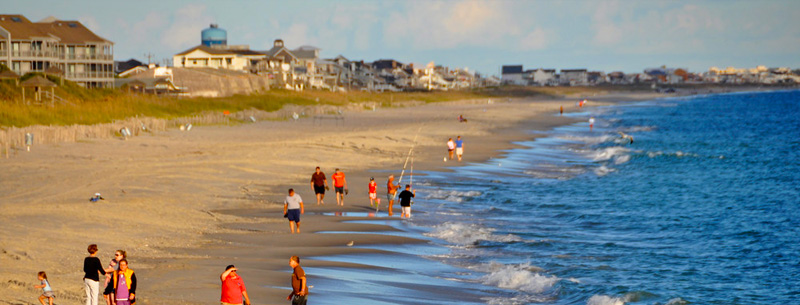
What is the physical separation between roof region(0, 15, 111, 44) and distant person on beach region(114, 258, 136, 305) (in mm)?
67233

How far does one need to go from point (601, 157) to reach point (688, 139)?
23032mm

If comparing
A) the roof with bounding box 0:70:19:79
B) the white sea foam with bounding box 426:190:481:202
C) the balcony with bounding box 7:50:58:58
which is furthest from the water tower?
the white sea foam with bounding box 426:190:481:202

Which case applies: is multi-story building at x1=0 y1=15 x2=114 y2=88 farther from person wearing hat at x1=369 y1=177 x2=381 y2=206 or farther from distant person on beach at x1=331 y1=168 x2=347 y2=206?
person wearing hat at x1=369 y1=177 x2=381 y2=206

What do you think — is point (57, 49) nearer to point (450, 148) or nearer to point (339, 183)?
point (450, 148)

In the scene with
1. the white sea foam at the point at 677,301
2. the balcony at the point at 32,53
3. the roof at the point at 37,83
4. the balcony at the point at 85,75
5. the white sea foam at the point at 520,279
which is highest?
the balcony at the point at 32,53

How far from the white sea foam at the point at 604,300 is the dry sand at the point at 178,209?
5.99 meters

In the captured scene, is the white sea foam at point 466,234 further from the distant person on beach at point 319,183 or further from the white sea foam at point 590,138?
the white sea foam at point 590,138

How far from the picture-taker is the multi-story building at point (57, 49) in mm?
72875

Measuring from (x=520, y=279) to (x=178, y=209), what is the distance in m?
10.6

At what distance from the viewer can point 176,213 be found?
2316cm

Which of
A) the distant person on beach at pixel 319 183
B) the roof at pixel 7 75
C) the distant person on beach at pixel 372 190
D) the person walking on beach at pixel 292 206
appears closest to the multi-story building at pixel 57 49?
the roof at pixel 7 75

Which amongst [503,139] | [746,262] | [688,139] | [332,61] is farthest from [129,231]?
[332,61]

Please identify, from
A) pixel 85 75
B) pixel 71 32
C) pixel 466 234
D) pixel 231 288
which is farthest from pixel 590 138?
pixel 231 288

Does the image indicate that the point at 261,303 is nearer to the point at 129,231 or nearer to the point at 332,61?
the point at 129,231
